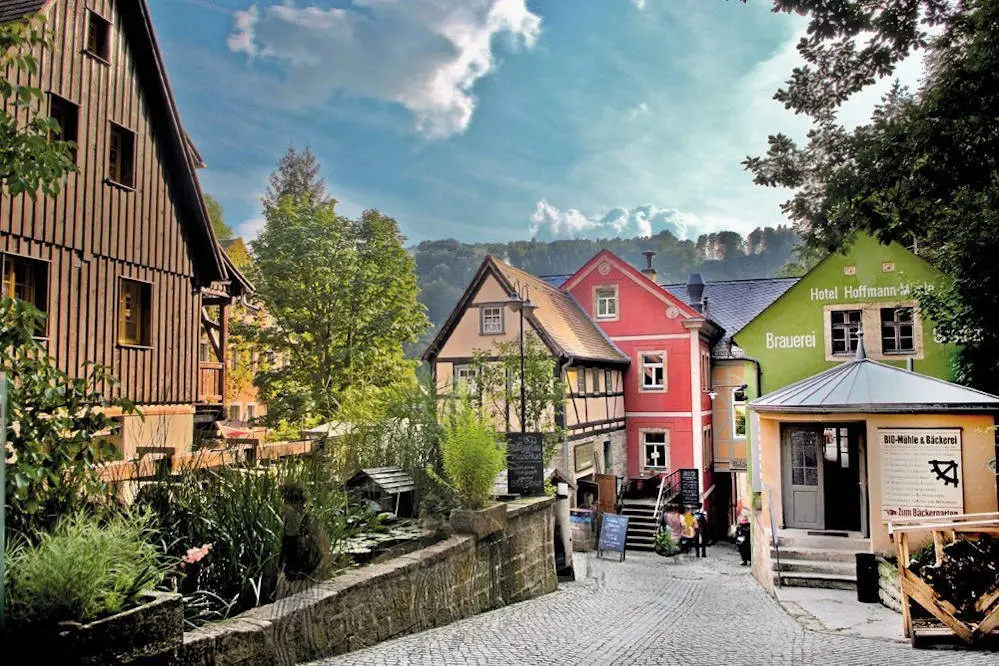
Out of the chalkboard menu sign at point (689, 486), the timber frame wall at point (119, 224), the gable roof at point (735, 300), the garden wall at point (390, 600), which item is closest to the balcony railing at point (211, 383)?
the timber frame wall at point (119, 224)

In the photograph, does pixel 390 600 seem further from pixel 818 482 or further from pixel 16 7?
pixel 818 482

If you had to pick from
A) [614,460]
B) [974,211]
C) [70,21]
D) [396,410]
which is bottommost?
[614,460]

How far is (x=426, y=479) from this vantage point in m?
9.83

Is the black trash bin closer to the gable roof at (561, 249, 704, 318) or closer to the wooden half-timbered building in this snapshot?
the wooden half-timbered building

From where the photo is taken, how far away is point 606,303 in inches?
1203

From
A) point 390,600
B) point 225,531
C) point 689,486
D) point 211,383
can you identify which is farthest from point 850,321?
point 225,531

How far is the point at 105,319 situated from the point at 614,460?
19.7 m

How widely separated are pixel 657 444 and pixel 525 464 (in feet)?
61.5

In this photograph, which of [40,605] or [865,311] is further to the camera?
[865,311]

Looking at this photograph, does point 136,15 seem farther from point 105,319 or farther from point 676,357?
point 676,357

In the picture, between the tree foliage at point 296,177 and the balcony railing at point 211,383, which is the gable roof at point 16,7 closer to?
the balcony railing at point 211,383

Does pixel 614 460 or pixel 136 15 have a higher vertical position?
pixel 136 15

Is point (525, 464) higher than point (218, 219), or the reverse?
point (218, 219)

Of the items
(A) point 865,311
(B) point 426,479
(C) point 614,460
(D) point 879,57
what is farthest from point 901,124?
(C) point 614,460
